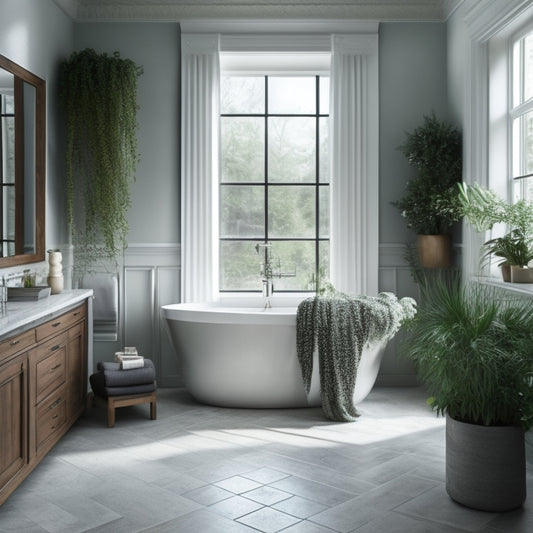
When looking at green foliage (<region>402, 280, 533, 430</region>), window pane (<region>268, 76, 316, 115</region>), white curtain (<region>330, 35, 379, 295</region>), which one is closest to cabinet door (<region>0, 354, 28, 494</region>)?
green foliage (<region>402, 280, 533, 430</region>)

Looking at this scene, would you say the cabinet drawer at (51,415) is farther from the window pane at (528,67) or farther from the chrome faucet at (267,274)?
the window pane at (528,67)

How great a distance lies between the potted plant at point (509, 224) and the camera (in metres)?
3.91

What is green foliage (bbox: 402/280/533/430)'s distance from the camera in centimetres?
288

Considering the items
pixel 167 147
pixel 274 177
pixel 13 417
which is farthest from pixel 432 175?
pixel 13 417

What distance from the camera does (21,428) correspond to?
3.17m

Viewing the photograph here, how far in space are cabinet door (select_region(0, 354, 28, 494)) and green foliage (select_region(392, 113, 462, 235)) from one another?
3.05m

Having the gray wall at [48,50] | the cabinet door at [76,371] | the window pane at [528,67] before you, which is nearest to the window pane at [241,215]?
the gray wall at [48,50]

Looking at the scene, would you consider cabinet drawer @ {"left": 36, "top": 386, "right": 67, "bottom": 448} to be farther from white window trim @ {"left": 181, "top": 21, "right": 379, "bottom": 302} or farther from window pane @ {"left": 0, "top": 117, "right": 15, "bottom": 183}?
white window trim @ {"left": 181, "top": 21, "right": 379, "bottom": 302}

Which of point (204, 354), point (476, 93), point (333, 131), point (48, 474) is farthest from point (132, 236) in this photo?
point (476, 93)

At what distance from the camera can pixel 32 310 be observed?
3.37 m

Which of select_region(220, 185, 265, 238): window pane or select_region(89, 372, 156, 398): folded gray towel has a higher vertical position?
select_region(220, 185, 265, 238): window pane

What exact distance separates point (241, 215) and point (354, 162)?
103 centimetres

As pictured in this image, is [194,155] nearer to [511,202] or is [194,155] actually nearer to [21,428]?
[511,202]

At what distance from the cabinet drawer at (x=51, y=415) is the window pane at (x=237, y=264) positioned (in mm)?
2008
